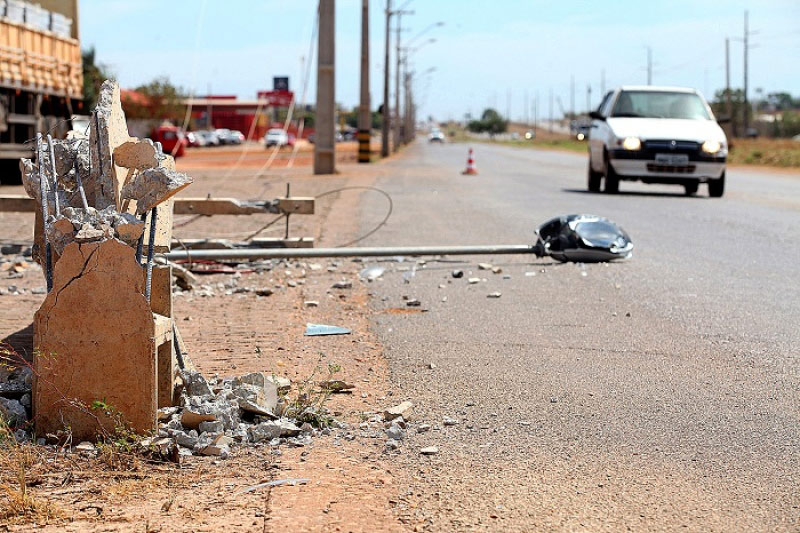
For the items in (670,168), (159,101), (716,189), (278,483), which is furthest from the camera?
(159,101)

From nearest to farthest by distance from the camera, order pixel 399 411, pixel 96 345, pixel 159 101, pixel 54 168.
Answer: pixel 96 345 < pixel 54 168 < pixel 399 411 < pixel 159 101

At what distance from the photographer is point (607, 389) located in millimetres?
5562

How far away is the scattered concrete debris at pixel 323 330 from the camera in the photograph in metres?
7.21

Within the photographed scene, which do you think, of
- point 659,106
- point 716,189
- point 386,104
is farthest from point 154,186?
point 386,104

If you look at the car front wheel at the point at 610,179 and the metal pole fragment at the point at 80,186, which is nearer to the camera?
the metal pole fragment at the point at 80,186

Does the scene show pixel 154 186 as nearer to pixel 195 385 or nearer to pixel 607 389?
pixel 195 385

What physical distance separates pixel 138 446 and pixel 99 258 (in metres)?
0.73

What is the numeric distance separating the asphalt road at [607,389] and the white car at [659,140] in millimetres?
8263

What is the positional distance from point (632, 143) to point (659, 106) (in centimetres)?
175

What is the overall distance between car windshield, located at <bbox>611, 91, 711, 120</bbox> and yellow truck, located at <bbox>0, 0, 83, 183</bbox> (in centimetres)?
1022

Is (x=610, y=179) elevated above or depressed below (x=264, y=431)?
above

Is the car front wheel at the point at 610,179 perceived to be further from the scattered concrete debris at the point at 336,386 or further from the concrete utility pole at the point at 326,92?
A: the scattered concrete debris at the point at 336,386

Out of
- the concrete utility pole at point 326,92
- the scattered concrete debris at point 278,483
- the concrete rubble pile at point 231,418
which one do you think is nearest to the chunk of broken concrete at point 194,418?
the concrete rubble pile at point 231,418

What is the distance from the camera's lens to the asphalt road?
389cm
